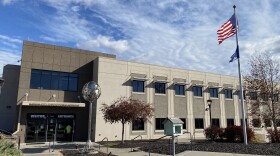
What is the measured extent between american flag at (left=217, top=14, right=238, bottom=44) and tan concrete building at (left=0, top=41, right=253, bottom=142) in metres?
12.3

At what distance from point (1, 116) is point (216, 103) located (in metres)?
28.5

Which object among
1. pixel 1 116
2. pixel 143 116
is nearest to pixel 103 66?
pixel 143 116

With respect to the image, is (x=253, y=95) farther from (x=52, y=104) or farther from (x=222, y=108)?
(x=52, y=104)

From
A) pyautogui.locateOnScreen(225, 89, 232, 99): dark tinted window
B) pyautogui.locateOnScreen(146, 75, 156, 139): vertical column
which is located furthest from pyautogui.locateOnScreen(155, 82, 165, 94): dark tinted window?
pyautogui.locateOnScreen(225, 89, 232, 99): dark tinted window

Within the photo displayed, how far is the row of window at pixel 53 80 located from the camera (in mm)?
27562

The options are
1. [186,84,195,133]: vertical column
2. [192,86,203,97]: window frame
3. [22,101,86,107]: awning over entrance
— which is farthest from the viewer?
[192,86,203,97]: window frame

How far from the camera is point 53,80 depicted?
28.6 metres

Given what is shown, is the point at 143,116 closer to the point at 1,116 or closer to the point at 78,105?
the point at 78,105

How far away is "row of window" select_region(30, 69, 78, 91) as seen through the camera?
90.4 ft

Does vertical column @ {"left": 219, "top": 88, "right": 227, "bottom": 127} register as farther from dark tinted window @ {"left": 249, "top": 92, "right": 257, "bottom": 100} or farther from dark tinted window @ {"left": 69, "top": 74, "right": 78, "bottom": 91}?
dark tinted window @ {"left": 69, "top": 74, "right": 78, "bottom": 91}

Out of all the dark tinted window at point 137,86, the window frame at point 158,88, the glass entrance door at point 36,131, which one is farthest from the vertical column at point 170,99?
the glass entrance door at point 36,131

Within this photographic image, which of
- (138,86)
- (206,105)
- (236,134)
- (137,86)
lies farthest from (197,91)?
(236,134)

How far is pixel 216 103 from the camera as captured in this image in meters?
38.8

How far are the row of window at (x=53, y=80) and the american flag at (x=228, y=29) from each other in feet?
53.9
